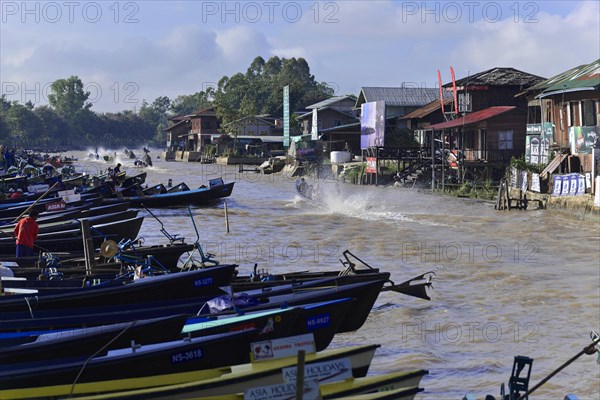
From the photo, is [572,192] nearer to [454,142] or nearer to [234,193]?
[454,142]

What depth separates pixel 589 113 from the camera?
112ft

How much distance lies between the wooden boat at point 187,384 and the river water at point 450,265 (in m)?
3.62

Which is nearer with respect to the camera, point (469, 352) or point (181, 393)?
point (181, 393)

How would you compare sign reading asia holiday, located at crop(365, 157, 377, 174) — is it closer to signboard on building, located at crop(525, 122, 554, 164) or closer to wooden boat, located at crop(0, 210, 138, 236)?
signboard on building, located at crop(525, 122, 554, 164)

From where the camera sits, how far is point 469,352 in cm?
1323

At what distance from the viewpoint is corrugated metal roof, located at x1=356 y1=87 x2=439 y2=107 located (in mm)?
60656

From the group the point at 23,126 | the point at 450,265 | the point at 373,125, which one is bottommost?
the point at 450,265

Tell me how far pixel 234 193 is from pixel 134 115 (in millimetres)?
143792

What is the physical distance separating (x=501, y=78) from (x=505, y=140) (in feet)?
15.8

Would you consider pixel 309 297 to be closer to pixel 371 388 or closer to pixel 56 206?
pixel 371 388

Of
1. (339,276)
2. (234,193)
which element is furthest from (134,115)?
(339,276)

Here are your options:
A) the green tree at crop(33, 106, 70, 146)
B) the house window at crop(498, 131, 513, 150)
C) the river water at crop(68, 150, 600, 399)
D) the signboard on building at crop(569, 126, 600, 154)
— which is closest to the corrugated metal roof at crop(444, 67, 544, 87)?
the house window at crop(498, 131, 513, 150)

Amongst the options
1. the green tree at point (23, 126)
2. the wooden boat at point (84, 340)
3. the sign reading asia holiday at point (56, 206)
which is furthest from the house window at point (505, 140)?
the green tree at point (23, 126)

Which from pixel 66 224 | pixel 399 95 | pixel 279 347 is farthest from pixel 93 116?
pixel 279 347
